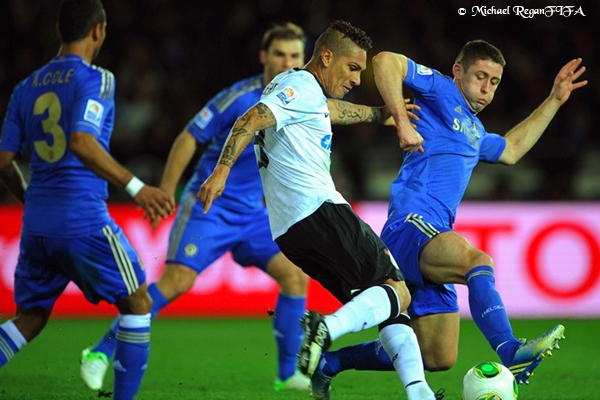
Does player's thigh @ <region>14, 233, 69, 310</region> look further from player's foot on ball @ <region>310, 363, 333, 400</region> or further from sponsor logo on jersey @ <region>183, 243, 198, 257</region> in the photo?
sponsor logo on jersey @ <region>183, 243, 198, 257</region>

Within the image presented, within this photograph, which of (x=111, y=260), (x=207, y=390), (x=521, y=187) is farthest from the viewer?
(x=521, y=187)

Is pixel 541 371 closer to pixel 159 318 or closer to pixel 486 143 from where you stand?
pixel 486 143

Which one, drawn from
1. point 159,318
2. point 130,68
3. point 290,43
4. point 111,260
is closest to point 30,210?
point 111,260

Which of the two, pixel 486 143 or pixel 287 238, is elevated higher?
pixel 486 143

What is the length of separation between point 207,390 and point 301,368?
232 centimetres

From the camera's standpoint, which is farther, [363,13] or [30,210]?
[363,13]

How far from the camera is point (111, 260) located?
5.39 m

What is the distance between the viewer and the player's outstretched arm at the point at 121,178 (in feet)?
16.8

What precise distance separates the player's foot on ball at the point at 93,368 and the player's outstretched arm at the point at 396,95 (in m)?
2.68

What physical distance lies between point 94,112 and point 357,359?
210cm

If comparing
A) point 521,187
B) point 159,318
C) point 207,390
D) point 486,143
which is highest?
point 486,143

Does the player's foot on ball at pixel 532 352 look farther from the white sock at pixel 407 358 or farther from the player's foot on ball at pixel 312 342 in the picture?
the player's foot on ball at pixel 312 342

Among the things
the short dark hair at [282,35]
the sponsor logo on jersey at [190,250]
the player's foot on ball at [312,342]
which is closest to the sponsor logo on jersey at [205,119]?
the short dark hair at [282,35]

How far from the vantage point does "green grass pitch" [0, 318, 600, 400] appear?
21.2 feet
